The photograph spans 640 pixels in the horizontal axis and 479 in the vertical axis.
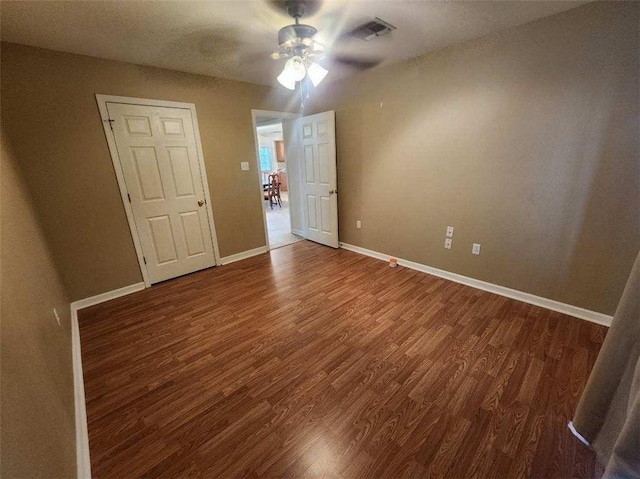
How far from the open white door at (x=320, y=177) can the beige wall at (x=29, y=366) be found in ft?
9.54

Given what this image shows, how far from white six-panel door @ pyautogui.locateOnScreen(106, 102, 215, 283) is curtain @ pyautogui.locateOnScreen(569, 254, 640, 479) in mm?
3503

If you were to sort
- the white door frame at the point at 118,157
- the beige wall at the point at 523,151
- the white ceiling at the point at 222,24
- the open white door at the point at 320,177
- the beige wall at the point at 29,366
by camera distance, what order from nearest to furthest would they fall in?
the beige wall at the point at 29,366 < the white ceiling at the point at 222,24 < the beige wall at the point at 523,151 < the white door frame at the point at 118,157 < the open white door at the point at 320,177

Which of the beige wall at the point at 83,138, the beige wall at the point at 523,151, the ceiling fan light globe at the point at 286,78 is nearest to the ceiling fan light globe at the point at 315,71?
the ceiling fan light globe at the point at 286,78

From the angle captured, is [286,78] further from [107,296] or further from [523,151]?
[107,296]

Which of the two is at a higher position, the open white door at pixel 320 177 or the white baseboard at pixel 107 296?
the open white door at pixel 320 177

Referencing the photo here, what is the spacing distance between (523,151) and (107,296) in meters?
4.16

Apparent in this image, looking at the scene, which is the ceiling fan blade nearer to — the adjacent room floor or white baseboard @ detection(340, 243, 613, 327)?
white baseboard @ detection(340, 243, 613, 327)

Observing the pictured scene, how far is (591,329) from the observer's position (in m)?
2.03

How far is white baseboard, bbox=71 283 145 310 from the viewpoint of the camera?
2.58 m

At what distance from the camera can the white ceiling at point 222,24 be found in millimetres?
1682

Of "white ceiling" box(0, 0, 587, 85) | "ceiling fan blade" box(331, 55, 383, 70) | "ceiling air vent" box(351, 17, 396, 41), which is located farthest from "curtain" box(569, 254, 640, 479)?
"ceiling fan blade" box(331, 55, 383, 70)

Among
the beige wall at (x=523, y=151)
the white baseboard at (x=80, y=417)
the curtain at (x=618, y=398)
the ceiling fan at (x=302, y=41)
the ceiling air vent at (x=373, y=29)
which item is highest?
the ceiling air vent at (x=373, y=29)

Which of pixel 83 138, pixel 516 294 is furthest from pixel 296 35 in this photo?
pixel 516 294

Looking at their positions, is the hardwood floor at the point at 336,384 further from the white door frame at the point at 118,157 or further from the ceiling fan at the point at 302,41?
the ceiling fan at the point at 302,41
